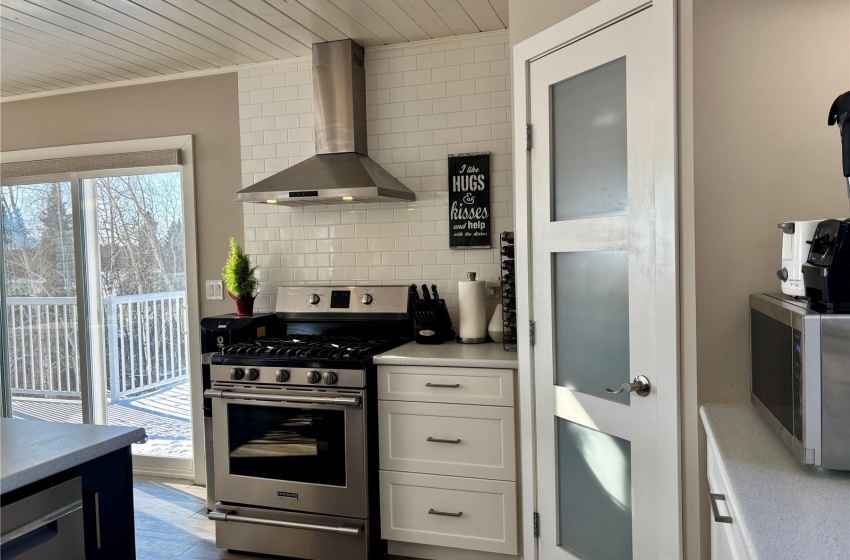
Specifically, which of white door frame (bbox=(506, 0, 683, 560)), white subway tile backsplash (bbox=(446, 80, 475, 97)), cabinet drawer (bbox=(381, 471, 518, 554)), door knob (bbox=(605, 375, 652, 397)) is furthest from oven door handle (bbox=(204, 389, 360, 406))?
white subway tile backsplash (bbox=(446, 80, 475, 97))

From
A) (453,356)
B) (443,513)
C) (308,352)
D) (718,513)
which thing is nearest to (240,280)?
(308,352)

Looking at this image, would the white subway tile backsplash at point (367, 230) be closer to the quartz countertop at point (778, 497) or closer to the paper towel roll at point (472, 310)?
the paper towel roll at point (472, 310)

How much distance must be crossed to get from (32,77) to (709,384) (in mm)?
4305

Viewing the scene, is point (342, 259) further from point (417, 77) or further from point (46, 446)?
point (46, 446)

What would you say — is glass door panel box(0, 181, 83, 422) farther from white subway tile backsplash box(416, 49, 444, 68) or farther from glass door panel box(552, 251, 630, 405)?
glass door panel box(552, 251, 630, 405)

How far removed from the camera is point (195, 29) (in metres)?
3.43

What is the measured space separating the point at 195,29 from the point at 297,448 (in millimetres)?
2191

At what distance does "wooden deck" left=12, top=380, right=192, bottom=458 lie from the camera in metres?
4.41

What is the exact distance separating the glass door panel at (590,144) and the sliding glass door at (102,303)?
2756mm

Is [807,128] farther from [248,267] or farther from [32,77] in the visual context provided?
[32,77]

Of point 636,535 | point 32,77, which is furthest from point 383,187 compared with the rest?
point 32,77

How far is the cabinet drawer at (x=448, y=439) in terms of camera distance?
2996mm

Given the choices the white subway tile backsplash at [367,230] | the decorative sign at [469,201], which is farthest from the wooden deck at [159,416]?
the decorative sign at [469,201]

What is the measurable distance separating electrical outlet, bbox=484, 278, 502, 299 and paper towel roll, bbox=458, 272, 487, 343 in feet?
0.61
